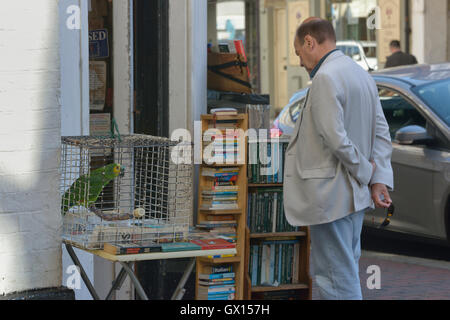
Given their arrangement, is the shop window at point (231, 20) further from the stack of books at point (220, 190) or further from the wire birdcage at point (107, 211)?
the wire birdcage at point (107, 211)

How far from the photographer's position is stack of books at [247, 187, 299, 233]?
20.0 ft

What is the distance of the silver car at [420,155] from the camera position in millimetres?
7773

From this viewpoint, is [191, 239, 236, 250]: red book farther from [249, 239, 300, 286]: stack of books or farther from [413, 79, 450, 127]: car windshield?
[413, 79, 450, 127]: car windshield

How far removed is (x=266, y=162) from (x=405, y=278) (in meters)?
1.99

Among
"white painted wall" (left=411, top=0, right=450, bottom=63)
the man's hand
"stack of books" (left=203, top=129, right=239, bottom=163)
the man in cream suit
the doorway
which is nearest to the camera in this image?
the man in cream suit

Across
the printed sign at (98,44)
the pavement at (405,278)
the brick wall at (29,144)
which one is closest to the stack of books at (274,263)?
the pavement at (405,278)

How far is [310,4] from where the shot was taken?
21734 mm

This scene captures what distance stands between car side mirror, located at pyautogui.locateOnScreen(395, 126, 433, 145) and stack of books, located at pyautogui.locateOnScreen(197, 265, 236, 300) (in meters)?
2.64

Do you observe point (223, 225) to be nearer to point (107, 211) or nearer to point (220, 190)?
point (220, 190)

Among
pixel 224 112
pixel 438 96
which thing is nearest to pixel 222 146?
pixel 224 112

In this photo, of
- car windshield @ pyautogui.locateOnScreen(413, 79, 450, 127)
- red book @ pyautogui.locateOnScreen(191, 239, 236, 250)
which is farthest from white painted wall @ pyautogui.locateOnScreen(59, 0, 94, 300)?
car windshield @ pyautogui.locateOnScreen(413, 79, 450, 127)

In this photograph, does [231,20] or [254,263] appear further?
[231,20]

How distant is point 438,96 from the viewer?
8.16 metres
